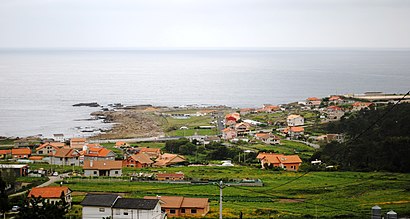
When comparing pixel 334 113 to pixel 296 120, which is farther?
pixel 334 113

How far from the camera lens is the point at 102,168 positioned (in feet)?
80.5

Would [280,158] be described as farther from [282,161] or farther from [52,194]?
[52,194]

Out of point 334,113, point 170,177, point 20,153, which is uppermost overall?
point 334,113

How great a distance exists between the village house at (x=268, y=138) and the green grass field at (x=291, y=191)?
8.19 meters

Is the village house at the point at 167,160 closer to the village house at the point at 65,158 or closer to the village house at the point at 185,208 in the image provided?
the village house at the point at 65,158

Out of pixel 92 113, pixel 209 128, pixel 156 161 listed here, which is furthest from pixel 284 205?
pixel 92 113

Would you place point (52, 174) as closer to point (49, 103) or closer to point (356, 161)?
point (356, 161)

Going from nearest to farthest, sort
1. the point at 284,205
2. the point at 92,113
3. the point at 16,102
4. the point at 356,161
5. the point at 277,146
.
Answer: the point at 284,205 < the point at 356,161 < the point at 277,146 < the point at 92,113 < the point at 16,102

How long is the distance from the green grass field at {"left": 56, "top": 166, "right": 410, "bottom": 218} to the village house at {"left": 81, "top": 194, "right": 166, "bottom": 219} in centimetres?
222

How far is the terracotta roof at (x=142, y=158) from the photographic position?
2782 centimetres

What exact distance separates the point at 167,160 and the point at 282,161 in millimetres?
6207

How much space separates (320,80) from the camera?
9212cm

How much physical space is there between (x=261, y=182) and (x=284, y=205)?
4.27 m

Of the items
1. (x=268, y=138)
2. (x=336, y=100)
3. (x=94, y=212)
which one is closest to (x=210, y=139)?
(x=268, y=138)
